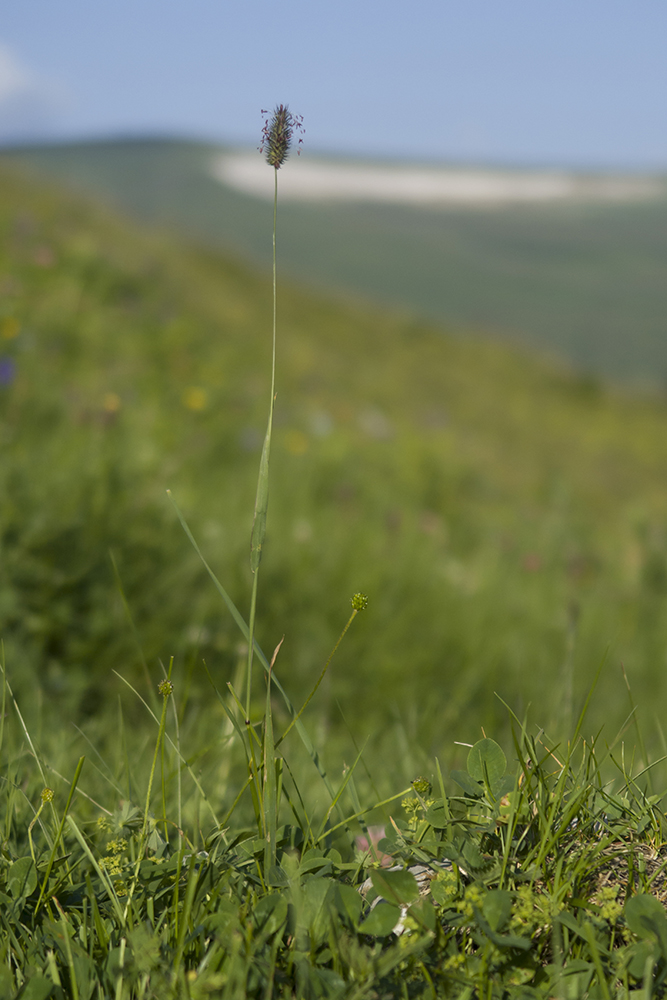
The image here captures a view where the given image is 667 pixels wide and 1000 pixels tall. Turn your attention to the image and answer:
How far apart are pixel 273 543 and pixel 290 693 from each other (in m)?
0.87

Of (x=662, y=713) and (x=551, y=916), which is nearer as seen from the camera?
(x=551, y=916)

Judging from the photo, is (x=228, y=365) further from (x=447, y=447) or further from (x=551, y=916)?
(x=551, y=916)

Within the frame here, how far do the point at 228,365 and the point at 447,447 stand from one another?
212 centimetres

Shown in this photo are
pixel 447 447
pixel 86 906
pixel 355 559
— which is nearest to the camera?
pixel 86 906

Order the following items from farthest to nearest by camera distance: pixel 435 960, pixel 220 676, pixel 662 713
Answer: pixel 662 713
pixel 220 676
pixel 435 960

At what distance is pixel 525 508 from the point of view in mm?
6844

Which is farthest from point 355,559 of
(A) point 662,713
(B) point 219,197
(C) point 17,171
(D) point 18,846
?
(B) point 219,197

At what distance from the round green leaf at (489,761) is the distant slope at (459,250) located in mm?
21810

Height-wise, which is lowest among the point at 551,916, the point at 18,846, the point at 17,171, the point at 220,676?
the point at 220,676

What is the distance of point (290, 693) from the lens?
8.75 ft

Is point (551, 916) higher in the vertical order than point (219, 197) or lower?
lower

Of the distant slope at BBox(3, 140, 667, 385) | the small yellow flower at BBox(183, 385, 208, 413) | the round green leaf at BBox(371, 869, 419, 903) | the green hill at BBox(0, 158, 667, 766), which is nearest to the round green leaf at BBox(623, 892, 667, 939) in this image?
the round green leaf at BBox(371, 869, 419, 903)

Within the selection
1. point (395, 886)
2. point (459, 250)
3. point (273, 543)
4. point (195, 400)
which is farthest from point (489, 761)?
point (459, 250)

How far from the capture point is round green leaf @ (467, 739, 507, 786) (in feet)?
3.72
